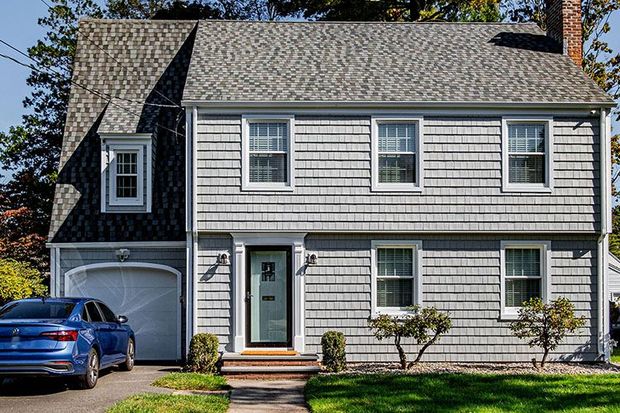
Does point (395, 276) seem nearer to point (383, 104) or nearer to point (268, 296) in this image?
point (268, 296)

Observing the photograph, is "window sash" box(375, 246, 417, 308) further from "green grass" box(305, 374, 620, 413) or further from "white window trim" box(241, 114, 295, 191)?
"green grass" box(305, 374, 620, 413)

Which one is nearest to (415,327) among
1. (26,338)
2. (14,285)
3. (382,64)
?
(382,64)

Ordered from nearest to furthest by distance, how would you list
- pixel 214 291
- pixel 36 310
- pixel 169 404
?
pixel 169 404 < pixel 36 310 < pixel 214 291

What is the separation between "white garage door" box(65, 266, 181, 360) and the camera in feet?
67.9

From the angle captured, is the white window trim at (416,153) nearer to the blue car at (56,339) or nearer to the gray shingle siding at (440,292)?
the gray shingle siding at (440,292)

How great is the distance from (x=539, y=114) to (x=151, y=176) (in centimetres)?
917

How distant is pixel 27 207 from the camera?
102 feet

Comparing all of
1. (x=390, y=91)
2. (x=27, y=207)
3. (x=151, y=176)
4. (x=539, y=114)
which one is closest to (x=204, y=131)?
(x=151, y=176)

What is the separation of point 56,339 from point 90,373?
1.12 metres

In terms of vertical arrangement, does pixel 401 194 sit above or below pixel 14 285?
above

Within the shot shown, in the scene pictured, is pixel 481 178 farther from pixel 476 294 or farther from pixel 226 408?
pixel 226 408

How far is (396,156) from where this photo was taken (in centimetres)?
1933

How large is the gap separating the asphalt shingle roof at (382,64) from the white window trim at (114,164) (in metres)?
2.30

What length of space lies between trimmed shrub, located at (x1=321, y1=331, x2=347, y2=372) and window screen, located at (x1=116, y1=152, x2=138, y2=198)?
20.3ft
